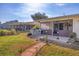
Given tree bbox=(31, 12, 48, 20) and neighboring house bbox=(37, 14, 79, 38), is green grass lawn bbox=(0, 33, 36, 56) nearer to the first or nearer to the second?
tree bbox=(31, 12, 48, 20)

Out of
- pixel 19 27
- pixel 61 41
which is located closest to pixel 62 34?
pixel 61 41

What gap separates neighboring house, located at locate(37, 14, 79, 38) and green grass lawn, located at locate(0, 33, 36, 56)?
0.53m

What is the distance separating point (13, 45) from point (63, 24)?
41.8 inches

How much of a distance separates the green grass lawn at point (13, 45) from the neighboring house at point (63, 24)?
526mm

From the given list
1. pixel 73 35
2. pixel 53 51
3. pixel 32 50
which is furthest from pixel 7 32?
pixel 73 35

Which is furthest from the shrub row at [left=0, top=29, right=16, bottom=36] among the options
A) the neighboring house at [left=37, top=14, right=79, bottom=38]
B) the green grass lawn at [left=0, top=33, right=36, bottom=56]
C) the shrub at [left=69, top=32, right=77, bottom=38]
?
the shrub at [left=69, top=32, right=77, bottom=38]

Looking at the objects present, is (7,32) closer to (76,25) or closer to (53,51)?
(53,51)

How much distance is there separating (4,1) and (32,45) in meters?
1.02

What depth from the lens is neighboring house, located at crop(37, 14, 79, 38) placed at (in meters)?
9.92

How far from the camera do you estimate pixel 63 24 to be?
10047 mm

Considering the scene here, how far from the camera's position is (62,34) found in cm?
1002

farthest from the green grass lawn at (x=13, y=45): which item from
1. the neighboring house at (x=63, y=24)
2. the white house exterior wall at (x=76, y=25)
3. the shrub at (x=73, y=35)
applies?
the white house exterior wall at (x=76, y=25)

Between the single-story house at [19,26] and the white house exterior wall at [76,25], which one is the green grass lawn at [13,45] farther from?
the white house exterior wall at [76,25]

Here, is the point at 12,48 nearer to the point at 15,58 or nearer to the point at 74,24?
the point at 15,58
